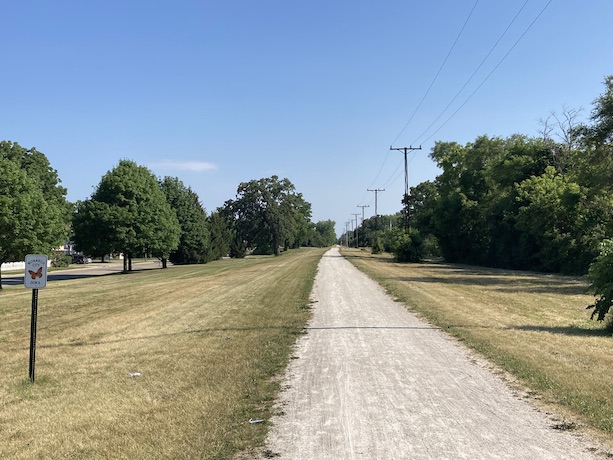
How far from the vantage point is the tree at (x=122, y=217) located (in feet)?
135

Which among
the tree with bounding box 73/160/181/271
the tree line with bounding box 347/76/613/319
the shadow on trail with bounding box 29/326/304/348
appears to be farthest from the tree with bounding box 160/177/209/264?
the shadow on trail with bounding box 29/326/304/348

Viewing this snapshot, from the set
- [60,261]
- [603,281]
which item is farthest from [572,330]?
Answer: [60,261]

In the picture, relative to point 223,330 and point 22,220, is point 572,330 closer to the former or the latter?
point 223,330

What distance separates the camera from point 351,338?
416 inches

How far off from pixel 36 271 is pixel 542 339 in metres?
9.60

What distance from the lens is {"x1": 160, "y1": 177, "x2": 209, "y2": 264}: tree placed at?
62250 mm

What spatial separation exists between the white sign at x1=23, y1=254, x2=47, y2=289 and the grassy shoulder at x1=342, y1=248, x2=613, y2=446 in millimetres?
7323

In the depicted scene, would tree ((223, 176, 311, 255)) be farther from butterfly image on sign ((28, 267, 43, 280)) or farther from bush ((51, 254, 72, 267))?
butterfly image on sign ((28, 267, 43, 280))

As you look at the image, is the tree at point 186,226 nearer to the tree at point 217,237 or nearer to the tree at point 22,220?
the tree at point 217,237

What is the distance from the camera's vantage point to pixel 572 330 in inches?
458

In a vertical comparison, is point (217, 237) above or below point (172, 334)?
above

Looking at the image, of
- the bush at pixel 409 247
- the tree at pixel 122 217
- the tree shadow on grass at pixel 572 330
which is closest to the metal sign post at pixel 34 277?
the tree shadow on grass at pixel 572 330

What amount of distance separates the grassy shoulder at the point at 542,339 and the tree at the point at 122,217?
2848 cm

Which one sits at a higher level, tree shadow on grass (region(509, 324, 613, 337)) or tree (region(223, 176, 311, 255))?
tree (region(223, 176, 311, 255))
